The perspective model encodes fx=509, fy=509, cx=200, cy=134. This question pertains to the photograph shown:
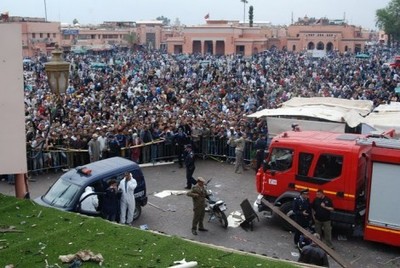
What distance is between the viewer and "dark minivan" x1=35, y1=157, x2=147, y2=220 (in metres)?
11.0

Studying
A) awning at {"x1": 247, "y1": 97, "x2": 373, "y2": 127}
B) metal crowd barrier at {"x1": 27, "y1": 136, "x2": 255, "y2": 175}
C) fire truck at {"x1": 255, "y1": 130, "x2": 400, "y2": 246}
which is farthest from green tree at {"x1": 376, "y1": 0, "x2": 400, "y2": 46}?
fire truck at {"x1": 255, "y1": 130, "x2": 400, "y2": 246}

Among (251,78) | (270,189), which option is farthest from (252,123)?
(251,78)

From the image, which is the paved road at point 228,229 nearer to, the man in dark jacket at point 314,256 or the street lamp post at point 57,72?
the man in dark jacket at point 314,256

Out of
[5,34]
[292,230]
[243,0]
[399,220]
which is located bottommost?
[292,230]

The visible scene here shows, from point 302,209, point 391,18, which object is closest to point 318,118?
point 302,209

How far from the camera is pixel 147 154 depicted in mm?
17938

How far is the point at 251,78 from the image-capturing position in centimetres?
3481

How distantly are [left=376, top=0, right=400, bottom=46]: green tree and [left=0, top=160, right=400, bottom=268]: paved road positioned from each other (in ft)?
278

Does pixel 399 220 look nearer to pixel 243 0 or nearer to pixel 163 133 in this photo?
pixel 163 133

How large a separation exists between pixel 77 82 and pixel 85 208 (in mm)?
23742

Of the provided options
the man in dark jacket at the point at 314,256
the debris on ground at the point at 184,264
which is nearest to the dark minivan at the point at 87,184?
the debris on ground at the point at 184,264

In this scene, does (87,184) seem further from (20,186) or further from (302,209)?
(302,209)

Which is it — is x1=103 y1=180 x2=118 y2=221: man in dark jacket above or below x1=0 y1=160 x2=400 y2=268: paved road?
above

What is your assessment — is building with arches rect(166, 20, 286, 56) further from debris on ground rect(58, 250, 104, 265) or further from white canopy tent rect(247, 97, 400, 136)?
debris on ground rect(58, 250, 104, 265)
